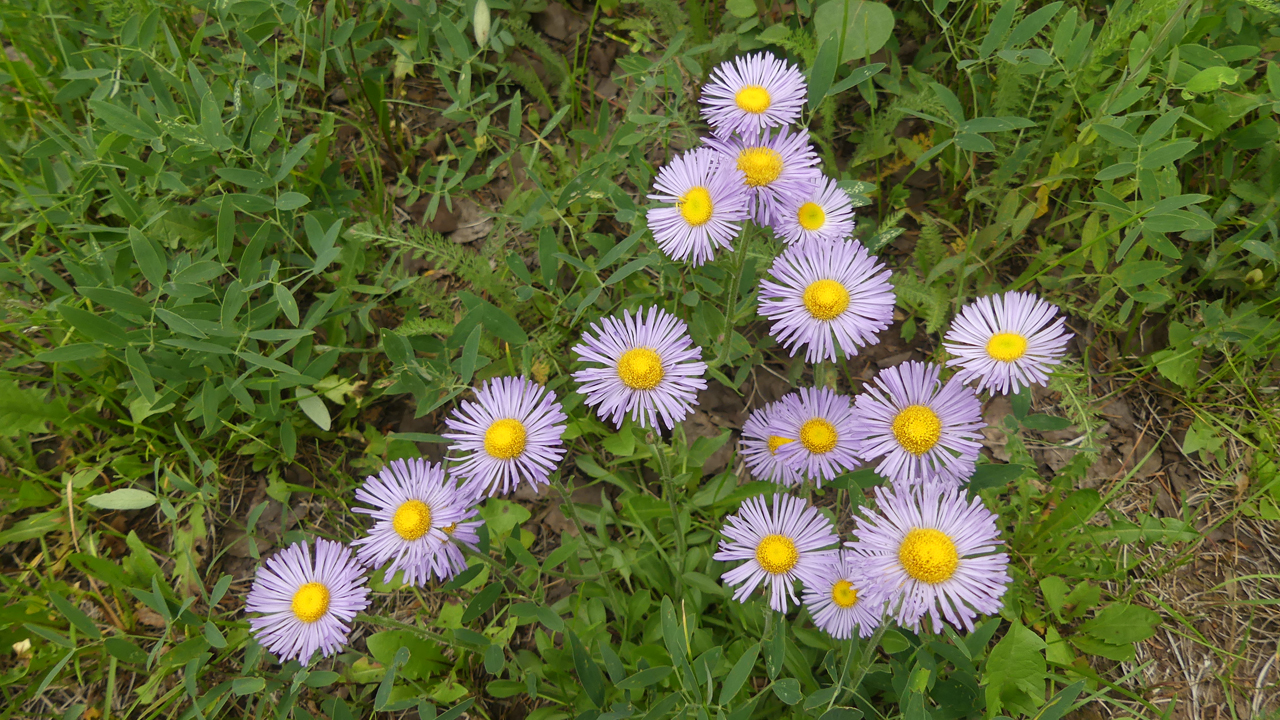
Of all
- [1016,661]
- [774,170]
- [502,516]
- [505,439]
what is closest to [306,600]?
[502,516]

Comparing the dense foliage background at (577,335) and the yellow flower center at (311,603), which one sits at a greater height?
the dense foliage background at (577,335)

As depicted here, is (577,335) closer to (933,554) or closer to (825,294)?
(825,294)

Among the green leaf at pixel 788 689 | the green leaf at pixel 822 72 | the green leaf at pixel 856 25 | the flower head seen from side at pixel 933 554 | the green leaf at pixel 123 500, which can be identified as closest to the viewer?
the flower head seen from side at pixel 933 554

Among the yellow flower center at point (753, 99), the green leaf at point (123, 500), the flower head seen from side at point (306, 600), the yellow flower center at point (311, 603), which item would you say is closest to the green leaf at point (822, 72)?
the yellow flower center at point (753, 99)

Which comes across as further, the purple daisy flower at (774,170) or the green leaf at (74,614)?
the green leaf at (74,614)

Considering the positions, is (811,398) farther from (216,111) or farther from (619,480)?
(216,111)

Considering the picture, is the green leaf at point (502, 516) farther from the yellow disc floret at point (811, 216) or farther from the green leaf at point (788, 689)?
the yellow disc floret at point (811, 216)
